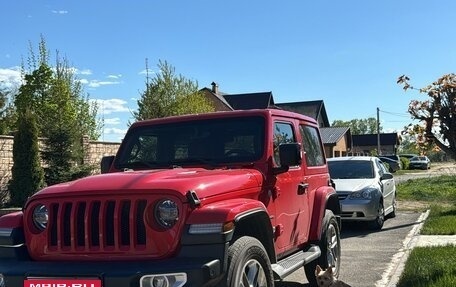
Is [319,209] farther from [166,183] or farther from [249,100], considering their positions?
[249,100]

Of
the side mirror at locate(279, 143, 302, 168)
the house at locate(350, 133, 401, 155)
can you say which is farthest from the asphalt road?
the house at locate(350, 133, 401, 155)

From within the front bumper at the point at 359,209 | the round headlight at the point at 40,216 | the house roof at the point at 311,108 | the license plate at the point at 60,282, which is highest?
the house roof at the point at 311,108

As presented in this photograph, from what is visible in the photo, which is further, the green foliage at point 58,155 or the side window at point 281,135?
the green foliage at point 58,155

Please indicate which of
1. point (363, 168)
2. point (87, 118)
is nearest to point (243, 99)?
Answer: point (87, 118)

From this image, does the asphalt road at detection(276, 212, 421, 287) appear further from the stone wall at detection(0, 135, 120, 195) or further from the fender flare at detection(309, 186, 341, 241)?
the stone wall at detection(0, 135, 120, 195)

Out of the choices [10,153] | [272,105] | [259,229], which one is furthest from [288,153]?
[272,105]

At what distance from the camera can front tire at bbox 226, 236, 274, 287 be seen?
4.04m

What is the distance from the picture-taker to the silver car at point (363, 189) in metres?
11.9

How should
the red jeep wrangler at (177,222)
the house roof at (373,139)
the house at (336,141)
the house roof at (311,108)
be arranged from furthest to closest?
the house roof at (373,139) < the house roof at (311,108) < the house at (336,141) < the red jeep wrangler at (177,222)

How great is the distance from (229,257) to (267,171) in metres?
1.44

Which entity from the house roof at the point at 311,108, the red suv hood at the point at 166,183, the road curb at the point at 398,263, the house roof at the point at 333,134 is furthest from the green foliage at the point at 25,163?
the house roof at the point at 311,108

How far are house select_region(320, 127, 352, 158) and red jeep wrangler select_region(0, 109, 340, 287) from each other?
45.4m

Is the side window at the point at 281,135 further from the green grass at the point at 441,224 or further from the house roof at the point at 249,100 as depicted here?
the house roof at the point at 249,100

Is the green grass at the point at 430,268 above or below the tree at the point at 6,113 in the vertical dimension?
below
